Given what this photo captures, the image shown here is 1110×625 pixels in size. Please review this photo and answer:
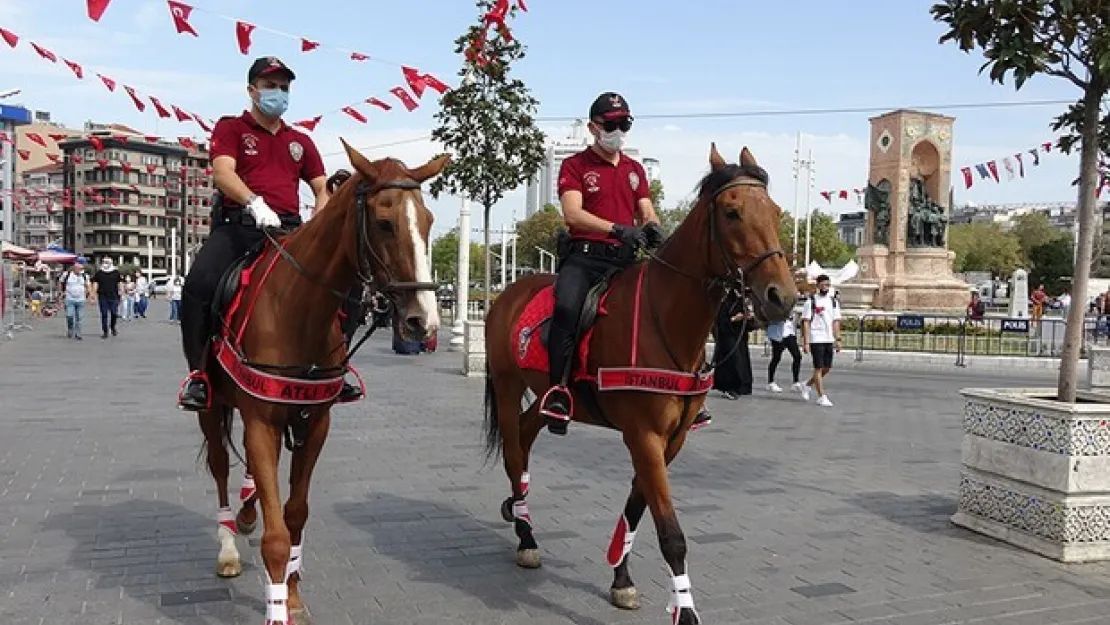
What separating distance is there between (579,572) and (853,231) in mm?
166890

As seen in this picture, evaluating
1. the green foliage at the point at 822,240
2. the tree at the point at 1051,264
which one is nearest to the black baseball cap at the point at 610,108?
the green foliage at the point at 822,240

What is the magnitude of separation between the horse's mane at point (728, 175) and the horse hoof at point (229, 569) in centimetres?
334

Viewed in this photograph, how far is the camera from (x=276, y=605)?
12.7 ft

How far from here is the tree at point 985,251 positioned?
77.2 meters

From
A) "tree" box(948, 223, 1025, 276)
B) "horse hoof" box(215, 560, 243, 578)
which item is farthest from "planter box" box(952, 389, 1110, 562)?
"tree" box(948, 223, 1025, 276)

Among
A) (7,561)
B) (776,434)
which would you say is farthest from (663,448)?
(776,434)

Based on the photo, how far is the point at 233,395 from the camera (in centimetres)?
448

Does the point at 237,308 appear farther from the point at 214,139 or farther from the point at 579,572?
the point at 579,572

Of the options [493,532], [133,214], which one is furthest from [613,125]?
[133,214]

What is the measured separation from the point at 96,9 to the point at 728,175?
7.97m

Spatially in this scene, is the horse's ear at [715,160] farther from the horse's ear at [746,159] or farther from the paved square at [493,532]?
the paved square at [493,532]

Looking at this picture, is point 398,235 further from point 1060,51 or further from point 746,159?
point 1060,51

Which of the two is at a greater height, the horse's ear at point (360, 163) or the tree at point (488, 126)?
the tree at point (488, 126)

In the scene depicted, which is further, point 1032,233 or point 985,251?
point 1032,233
